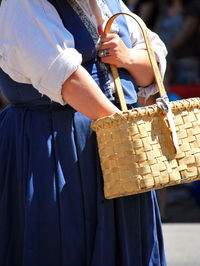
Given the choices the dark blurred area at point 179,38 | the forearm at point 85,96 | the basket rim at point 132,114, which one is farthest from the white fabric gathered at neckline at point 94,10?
the dark blurred area at point 179,38

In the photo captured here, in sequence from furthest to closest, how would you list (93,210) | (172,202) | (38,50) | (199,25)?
(199,25) → (172,202) → (93,210) → (38,50)

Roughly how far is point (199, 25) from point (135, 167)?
5.43 metres

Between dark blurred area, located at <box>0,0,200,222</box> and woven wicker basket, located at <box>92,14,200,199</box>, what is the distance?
151 inches

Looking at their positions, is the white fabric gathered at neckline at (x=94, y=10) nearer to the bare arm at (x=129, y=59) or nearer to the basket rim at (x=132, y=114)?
the bare arm at (x=129, y=59)

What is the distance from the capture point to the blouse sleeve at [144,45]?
9.12ft

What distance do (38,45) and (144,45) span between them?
0.57 metres

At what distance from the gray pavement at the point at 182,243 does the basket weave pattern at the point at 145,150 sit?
76.6 inches

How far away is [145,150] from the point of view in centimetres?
242

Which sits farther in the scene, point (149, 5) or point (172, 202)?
point (149, 5)

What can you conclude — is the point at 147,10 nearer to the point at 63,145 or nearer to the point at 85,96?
the point at 63,145

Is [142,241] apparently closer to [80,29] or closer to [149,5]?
[80,29]

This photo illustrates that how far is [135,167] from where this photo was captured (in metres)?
2.41

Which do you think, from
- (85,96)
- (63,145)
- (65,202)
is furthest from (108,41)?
(65,202)

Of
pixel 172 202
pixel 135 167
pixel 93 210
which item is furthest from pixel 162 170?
pixel 172 202
